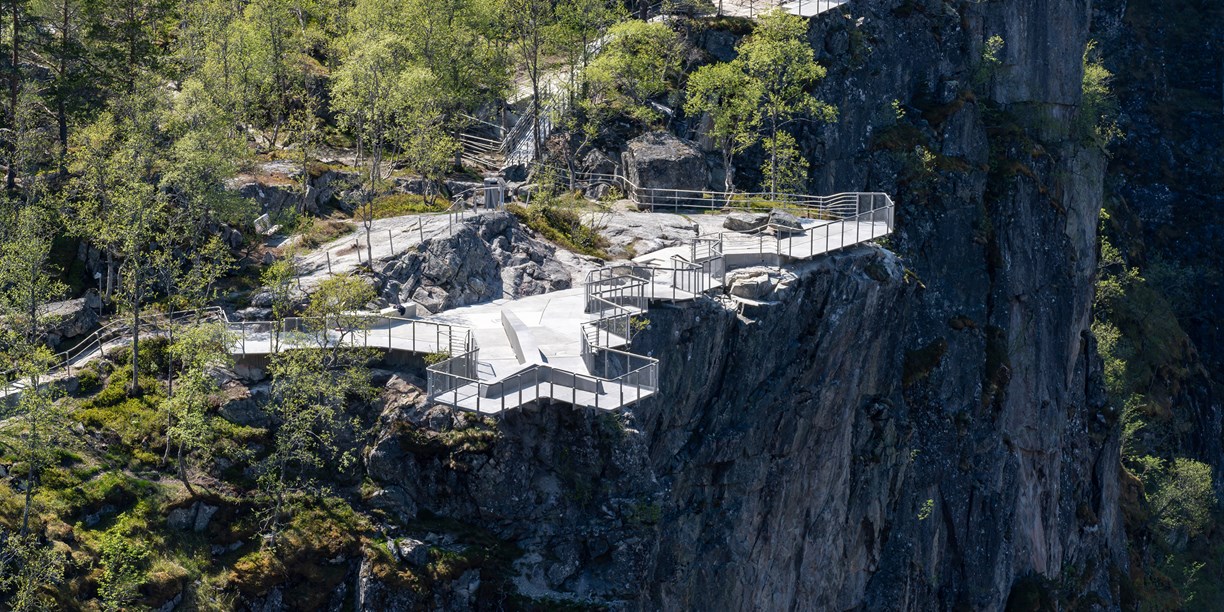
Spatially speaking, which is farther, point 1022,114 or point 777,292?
point 1022,114

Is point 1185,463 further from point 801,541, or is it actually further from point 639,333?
point 639,333

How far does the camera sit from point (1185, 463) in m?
111

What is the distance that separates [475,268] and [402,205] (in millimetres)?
8450

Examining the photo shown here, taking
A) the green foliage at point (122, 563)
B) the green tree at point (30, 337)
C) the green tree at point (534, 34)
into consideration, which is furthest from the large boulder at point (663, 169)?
the green foliage at point (122, 563)

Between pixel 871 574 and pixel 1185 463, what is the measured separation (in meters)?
59.1

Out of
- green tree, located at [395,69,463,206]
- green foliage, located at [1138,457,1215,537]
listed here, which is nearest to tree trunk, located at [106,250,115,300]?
green tree, located at [395,69,463,206]

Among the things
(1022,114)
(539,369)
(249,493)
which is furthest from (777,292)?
(1022,114)

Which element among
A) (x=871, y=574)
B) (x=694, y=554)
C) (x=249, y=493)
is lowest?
(x=871, y=574)

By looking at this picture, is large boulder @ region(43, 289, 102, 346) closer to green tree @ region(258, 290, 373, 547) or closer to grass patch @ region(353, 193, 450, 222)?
green tree @ region(258, 290, 373, 547)

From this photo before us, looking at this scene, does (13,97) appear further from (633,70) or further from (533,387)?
(533,387)

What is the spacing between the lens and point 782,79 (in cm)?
6738

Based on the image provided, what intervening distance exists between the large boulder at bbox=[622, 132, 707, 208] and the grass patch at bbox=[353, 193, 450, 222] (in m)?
→ 8.64

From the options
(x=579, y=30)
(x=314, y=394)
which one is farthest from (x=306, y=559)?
(x=579, y=30)

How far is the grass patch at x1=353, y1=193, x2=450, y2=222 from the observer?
59281mm
